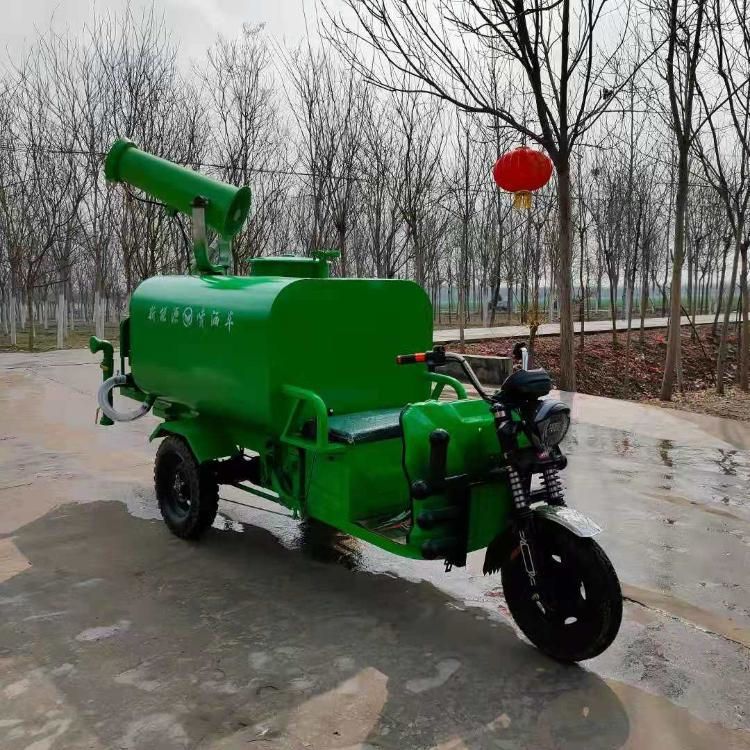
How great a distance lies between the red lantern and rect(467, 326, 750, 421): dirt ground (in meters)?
4.96

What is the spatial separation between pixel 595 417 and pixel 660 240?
2225cm

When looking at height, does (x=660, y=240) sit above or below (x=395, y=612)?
above

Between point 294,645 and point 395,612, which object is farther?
point 395,612

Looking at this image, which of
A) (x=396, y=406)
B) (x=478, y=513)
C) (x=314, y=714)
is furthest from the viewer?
(x=396, y=406)

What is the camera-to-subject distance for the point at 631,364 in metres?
17.0

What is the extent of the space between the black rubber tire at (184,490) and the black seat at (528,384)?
2193 mm

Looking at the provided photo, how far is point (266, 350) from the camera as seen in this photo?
12.2 feet

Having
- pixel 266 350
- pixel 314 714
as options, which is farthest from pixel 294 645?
pixel 266 350

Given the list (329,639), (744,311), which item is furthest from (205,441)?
(744,311)

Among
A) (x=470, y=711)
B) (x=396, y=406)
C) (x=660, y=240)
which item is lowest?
(x=470, y=711)

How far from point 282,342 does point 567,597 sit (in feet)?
6.00

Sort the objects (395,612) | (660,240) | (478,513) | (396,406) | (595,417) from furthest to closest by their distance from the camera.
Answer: (660,240), (595,417), (396,406), (395,612), (478,513)

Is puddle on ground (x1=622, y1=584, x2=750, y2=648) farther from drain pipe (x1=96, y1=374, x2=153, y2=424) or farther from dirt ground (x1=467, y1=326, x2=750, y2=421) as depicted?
dirt ground (x1=467, y1=326, x2=750, y2=421)

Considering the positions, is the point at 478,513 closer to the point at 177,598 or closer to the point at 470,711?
the point at 470,711
